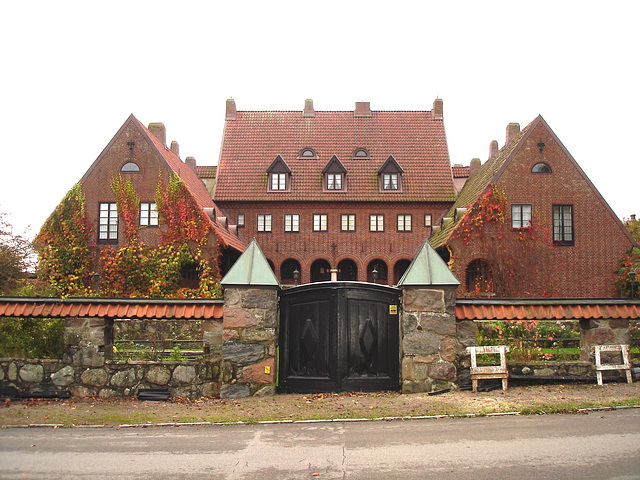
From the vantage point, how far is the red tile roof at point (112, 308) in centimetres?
1088

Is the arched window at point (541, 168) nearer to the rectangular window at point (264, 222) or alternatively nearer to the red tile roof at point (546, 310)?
the rectangular window at point (264, 222)

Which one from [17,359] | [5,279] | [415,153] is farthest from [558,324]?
[5,279]

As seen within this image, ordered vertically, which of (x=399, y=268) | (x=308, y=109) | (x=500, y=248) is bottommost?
(x=399, y=268)

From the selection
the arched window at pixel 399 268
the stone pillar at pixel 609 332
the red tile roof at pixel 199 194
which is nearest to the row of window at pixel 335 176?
the red tile roof at pixel 199 194

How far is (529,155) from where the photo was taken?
Result: 91.0 feet

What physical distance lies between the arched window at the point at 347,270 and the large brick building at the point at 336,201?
0.06 m

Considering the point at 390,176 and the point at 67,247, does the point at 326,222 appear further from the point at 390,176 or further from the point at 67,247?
the point at 67,247

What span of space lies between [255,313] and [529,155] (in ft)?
68.0

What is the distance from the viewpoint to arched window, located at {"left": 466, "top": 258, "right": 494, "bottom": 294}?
26.8 meters

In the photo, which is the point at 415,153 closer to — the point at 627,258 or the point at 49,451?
the point at 627,258

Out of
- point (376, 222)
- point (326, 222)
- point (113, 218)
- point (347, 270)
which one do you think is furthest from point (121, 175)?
point (376, 222)

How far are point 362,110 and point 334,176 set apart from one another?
627 cm

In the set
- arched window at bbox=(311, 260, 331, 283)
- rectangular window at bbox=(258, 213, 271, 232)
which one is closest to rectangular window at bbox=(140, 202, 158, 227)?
rectangular window at bbox=(258, 213, 271, 232)

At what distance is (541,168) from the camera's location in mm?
27781
